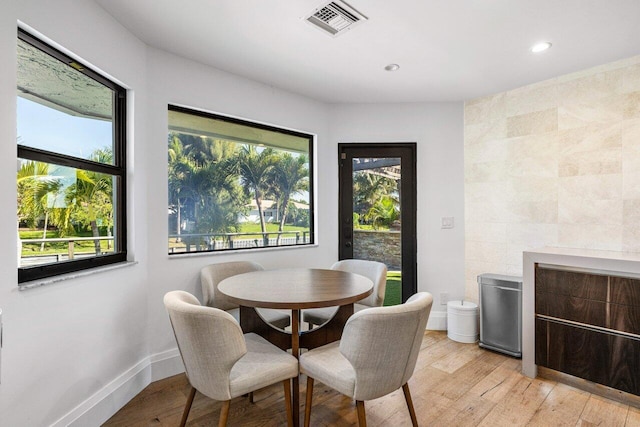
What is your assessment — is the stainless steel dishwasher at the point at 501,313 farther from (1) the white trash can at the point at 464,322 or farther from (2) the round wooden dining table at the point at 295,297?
(2) the round wooden dining table at the point at 295,297

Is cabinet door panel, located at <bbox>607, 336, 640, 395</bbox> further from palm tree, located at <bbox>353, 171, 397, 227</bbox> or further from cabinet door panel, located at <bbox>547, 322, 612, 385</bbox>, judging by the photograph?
palm tree, located at <bbox>353, 171, 397, 227</bbox>

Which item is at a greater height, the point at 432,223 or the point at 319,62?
the point at 319,62

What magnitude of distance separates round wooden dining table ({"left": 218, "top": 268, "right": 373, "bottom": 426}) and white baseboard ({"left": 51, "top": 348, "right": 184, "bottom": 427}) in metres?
0.85

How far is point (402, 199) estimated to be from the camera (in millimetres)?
3805

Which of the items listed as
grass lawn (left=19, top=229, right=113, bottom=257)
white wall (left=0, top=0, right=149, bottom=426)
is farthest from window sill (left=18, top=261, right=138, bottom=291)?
grass lawn (left=19, top=229, right=113, bottom=257)

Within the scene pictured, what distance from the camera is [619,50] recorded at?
2.55 metres

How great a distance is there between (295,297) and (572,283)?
2120 mm

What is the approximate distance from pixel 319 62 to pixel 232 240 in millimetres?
1775

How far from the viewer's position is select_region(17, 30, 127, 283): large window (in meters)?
1.68

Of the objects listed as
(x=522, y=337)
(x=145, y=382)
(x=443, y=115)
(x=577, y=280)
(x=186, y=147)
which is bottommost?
(x=145, y=382)

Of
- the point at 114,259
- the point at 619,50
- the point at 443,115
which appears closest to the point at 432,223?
the point at 443,115

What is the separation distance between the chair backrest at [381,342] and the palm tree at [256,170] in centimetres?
204

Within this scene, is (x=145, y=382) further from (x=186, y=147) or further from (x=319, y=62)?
(x=319, y=62)

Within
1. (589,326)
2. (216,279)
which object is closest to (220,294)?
(216,279)
